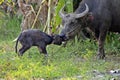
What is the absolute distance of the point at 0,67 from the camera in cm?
870

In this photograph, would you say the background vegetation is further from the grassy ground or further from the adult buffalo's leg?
the adult buffalo's leg

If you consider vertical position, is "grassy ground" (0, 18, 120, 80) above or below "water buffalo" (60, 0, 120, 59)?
below

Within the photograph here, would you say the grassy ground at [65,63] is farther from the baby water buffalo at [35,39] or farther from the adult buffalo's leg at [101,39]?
the baby water buffalo at [35,39]

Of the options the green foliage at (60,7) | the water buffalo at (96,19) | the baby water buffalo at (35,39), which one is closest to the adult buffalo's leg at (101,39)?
the water buffalo at (96,19)

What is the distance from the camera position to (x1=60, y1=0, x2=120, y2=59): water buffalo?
1041 cm

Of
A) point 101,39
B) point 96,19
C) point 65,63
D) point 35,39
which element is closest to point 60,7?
point 96,19

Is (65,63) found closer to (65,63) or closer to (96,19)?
(65,63)

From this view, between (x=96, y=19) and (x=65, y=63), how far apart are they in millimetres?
1818

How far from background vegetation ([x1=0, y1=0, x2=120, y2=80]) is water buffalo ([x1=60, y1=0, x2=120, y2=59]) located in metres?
0.60

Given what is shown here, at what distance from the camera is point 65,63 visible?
365 inches

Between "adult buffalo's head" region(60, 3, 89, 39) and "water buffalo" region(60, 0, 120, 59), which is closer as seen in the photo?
"adult buffalo's head" region(60, 3, 89, 39)

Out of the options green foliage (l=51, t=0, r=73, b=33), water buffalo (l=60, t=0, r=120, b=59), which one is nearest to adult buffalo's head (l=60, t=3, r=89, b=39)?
water buffalo (l=60, t=0, r=120, b=59)

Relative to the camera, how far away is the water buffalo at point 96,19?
1041 centimetres

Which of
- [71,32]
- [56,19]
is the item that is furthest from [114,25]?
[56,19]
